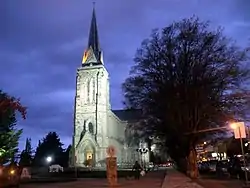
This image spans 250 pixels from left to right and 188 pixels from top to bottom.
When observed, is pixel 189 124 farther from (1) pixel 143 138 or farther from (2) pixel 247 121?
(1) pixel 143 138

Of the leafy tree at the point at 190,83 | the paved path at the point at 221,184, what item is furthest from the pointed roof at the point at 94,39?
the paved path at the point at 221,184

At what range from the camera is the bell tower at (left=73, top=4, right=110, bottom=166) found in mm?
93688

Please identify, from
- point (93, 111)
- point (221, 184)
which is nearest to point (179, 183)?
point (221, 184)

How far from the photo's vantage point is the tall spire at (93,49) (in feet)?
352

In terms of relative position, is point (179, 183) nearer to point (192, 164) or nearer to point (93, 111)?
point (192, 164)

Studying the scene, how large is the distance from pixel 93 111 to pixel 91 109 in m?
0.85

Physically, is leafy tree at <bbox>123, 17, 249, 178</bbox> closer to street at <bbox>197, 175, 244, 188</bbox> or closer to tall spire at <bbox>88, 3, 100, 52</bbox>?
street at <bbox>197, 175, 244, 188</bbox>

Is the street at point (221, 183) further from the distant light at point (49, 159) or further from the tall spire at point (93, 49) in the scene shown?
the tall spire at point (93, 49)

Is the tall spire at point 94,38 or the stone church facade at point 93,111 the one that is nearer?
the stone church facade at point 93,111

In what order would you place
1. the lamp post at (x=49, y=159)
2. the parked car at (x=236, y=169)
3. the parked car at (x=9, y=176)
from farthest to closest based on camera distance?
1. the lamp post at (x=49, y=159)
2. the parked car at (x=236, y=169)
3. the parked car at (x=9, y=176)

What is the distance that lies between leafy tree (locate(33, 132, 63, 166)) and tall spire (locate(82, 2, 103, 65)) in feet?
84.2

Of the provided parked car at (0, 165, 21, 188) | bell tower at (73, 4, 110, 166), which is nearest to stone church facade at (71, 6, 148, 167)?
bell tower at (73, 4, 110, 166)

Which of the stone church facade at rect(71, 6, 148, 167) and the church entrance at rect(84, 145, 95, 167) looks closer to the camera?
the church entrance at rect(84, 145, 95, 167)

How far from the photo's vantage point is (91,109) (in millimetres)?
100062
